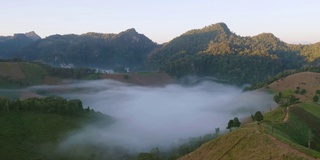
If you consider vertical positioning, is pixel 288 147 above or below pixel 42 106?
above

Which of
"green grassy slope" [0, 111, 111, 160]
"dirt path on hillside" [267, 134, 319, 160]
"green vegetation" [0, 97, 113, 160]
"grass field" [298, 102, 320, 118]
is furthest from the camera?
"green vegetation" [0, 97, 113, 160]

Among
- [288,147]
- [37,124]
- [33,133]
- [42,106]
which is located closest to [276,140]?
[288,147]

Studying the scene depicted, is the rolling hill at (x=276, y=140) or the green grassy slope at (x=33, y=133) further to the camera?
the green grassy slope at (x=33, y=133)

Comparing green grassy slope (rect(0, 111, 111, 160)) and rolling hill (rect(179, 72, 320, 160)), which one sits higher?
rolling hill (rect(179, 72, 320, 160))

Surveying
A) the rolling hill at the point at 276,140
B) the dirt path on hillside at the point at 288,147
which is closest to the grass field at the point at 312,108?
the rolling hill at the point at 276,140

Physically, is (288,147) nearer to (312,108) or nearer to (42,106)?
(312,108)

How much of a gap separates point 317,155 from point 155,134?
12573cm

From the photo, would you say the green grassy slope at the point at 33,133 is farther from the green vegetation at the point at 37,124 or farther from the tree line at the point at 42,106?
the tree line at the point at 42,106

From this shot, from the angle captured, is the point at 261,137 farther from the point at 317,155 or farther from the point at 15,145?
the point at 15,145

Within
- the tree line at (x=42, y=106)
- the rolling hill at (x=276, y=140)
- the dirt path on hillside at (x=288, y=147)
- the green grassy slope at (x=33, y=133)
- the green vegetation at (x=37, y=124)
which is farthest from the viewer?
the tree line at (x=42, y=106)

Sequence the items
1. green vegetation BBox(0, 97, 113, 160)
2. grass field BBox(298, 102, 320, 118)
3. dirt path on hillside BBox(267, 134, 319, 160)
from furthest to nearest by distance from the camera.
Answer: green vegetation BBox(0, 97, 113, 160) < grass field BBox(298, 102, 320, 118) < dirt path on hillside BBox(267, 134, 319, 160)

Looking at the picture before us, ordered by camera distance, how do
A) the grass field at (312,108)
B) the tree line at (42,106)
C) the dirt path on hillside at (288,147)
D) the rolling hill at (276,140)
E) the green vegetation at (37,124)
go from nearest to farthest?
the dirt path on hillside at (288,147) → the rolling hill at (276,140) → the grass field at (312,108) → the green vegetation at (37,124) → the tree line at (42,106)

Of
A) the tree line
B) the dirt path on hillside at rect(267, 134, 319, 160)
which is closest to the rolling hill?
the dirt path on hillside at rect(267, 134, 319, 160)

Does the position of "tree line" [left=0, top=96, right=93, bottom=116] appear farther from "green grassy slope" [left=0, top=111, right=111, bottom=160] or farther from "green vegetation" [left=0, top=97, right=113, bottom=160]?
"green grassy slope" [left=0, top=111, right=111, bottom=160]
